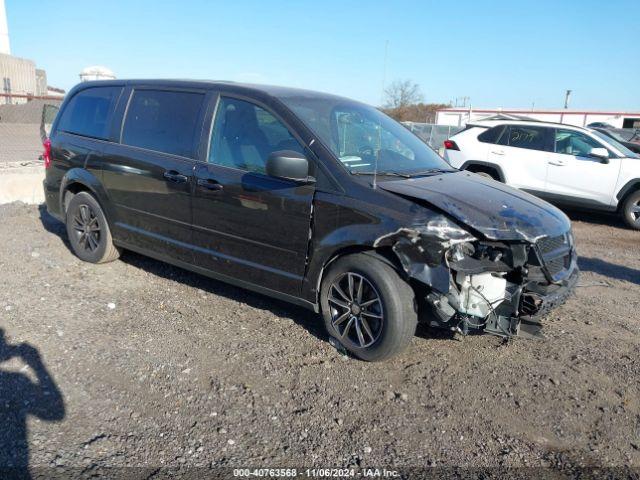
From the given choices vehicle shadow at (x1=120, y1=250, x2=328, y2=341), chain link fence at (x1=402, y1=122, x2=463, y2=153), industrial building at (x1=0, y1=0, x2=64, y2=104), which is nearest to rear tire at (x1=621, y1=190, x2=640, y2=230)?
vehicle shadow at (x1=120, y1=250, x2=328, y2=341)

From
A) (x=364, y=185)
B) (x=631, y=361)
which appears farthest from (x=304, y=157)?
(x=631, y=361)

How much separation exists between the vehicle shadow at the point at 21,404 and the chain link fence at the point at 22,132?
4.06m

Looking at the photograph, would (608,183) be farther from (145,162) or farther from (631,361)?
(145,162)

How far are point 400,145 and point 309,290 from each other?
63.0 inches

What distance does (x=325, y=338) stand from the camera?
4.22 meters

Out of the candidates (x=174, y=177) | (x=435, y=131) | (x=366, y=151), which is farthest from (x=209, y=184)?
(x=435, y=131)

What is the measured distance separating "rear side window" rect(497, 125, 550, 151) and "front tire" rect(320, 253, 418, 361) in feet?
22.9

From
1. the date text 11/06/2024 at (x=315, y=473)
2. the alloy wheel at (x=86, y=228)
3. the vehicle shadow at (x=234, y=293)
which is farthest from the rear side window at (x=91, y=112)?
the date text 11/06/2024 at (x=315, y=473)

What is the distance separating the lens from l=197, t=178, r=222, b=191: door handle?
14.2ft

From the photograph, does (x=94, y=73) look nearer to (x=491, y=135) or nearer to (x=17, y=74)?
(x=491, y=135)

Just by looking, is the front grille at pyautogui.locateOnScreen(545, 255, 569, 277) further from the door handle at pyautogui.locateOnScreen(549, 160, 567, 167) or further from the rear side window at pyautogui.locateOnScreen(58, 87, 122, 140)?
the door handle at pyautogui.locateOnScreen(549, 160, 567, 167)

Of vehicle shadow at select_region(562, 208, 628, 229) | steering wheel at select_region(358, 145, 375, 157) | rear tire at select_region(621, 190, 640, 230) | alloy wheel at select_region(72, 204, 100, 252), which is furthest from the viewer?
vehicle shadow at select_region(562, 208, 628, 229)

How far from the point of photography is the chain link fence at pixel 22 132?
407 inches

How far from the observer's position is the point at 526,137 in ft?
31.8
